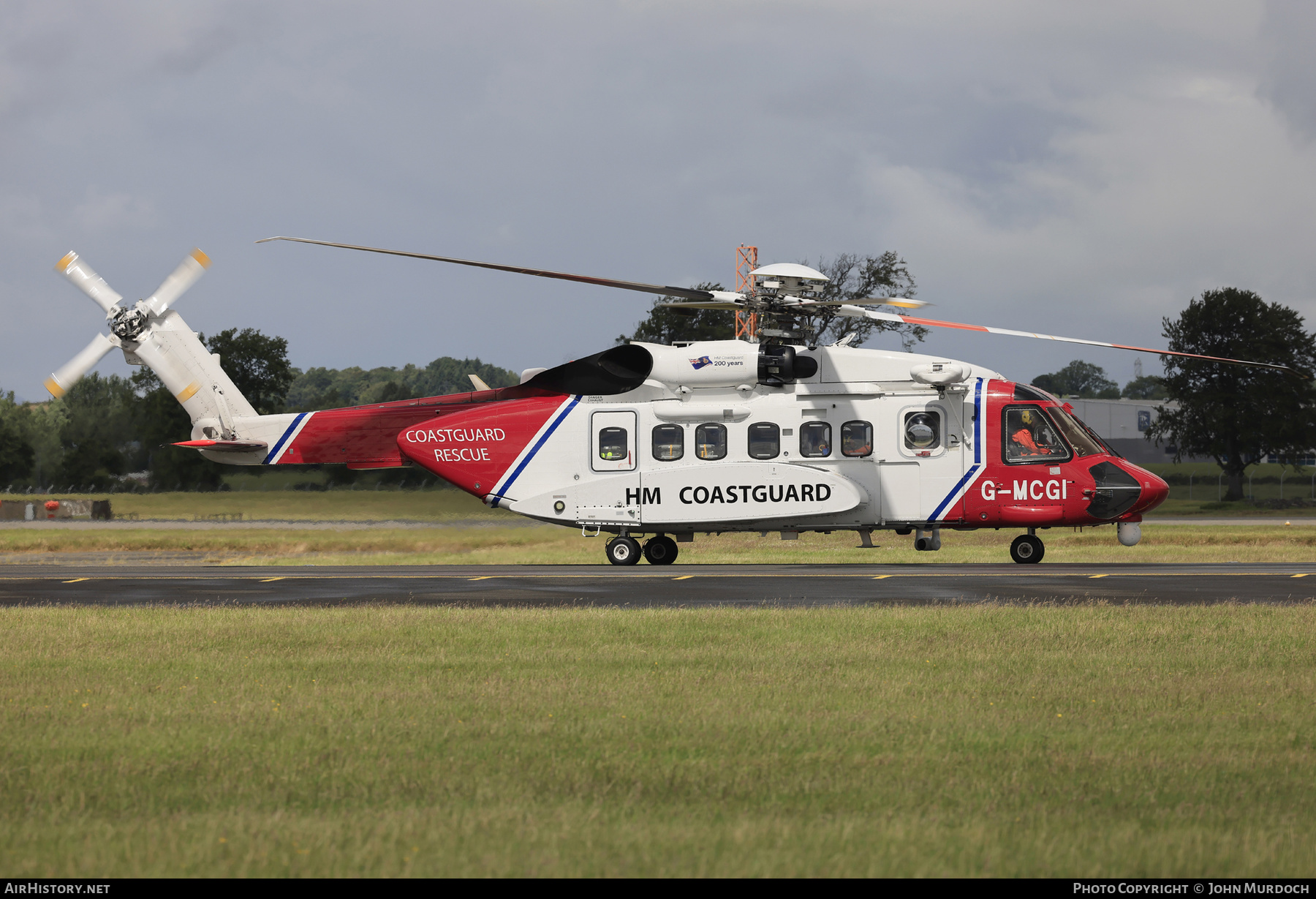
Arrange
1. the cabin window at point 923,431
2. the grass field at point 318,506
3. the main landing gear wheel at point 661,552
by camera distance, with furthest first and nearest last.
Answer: the grass field at point 318,506, the main landing gear wheel at point 661,552, the cabin window at point 923,431

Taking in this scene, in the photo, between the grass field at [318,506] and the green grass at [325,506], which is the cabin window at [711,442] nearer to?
the grass field at [318,506]

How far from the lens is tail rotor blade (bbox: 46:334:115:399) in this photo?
87.8 ft

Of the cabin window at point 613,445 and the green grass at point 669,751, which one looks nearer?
the green grass at point 669,751

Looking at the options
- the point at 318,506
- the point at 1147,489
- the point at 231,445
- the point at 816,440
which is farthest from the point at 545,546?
the point at 1147,489

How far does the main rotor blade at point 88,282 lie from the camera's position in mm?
28609

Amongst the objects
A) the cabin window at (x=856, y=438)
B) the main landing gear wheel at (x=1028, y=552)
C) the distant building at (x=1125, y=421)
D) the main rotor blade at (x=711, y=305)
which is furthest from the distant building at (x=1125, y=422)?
the main rotor blade at (x=711, y=305)

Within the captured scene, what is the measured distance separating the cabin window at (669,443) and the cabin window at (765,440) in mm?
1559

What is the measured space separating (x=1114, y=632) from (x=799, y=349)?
13.8 m

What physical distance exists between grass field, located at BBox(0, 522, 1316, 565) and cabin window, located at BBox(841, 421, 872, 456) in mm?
3792

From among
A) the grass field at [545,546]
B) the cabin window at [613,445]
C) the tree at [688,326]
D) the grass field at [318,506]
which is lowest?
the grass field at [545,546]

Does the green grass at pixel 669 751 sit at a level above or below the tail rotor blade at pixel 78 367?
below

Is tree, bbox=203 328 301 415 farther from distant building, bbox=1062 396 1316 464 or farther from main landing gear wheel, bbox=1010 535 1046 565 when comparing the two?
distant building, bbox=1062 396 1316 464

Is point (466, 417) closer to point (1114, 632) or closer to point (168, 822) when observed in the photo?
point (1114, 632)

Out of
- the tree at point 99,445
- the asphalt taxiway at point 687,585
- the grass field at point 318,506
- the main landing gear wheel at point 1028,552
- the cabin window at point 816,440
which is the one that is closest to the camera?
the asphalt taxiway at point 687,585
